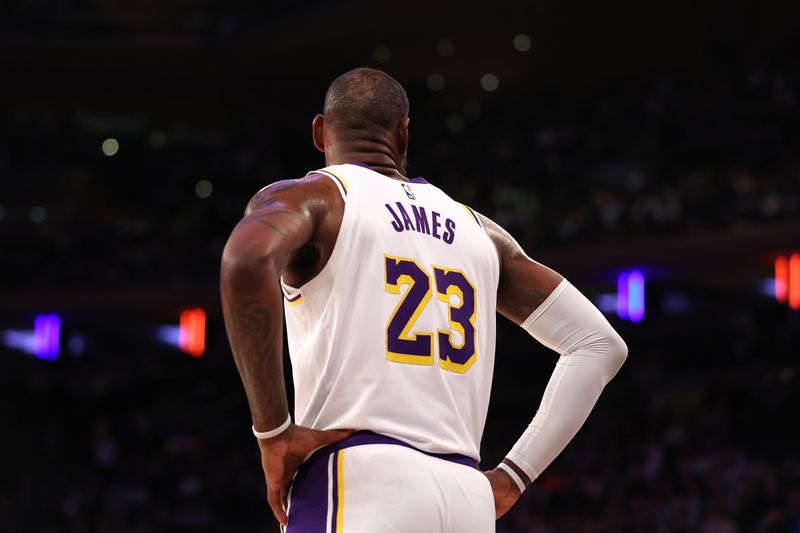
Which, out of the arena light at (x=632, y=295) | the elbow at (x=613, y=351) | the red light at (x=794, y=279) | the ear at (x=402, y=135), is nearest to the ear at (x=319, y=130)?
the ear at (x=402, y=135)

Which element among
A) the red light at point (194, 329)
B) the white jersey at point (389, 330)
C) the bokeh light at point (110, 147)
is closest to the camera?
the white jersey at point (389, 330)

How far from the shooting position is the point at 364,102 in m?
2.74

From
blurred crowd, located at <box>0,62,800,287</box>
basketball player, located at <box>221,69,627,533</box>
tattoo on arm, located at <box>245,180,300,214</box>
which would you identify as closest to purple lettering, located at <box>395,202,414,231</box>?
basketball player, located at <box>221,69,627,533</box>

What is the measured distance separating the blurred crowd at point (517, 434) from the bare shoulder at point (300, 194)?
8191 mm

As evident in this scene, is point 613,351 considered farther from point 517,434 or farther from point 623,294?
point 623,294

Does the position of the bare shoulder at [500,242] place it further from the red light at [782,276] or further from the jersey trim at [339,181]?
the red light at [782,276]

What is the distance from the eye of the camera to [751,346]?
1367 centimetres

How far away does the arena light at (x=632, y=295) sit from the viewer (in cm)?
1465

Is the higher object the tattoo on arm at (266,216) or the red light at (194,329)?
the tattoo on arm at (266,216)

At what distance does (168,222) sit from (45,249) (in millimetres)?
1935

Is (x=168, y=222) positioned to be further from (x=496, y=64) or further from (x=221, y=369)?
(x=496, y=64)

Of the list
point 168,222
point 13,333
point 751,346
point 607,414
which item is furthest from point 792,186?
point 13,333

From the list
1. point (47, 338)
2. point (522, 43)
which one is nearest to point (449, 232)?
point (47, 338)

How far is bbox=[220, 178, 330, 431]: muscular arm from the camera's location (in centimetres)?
225
